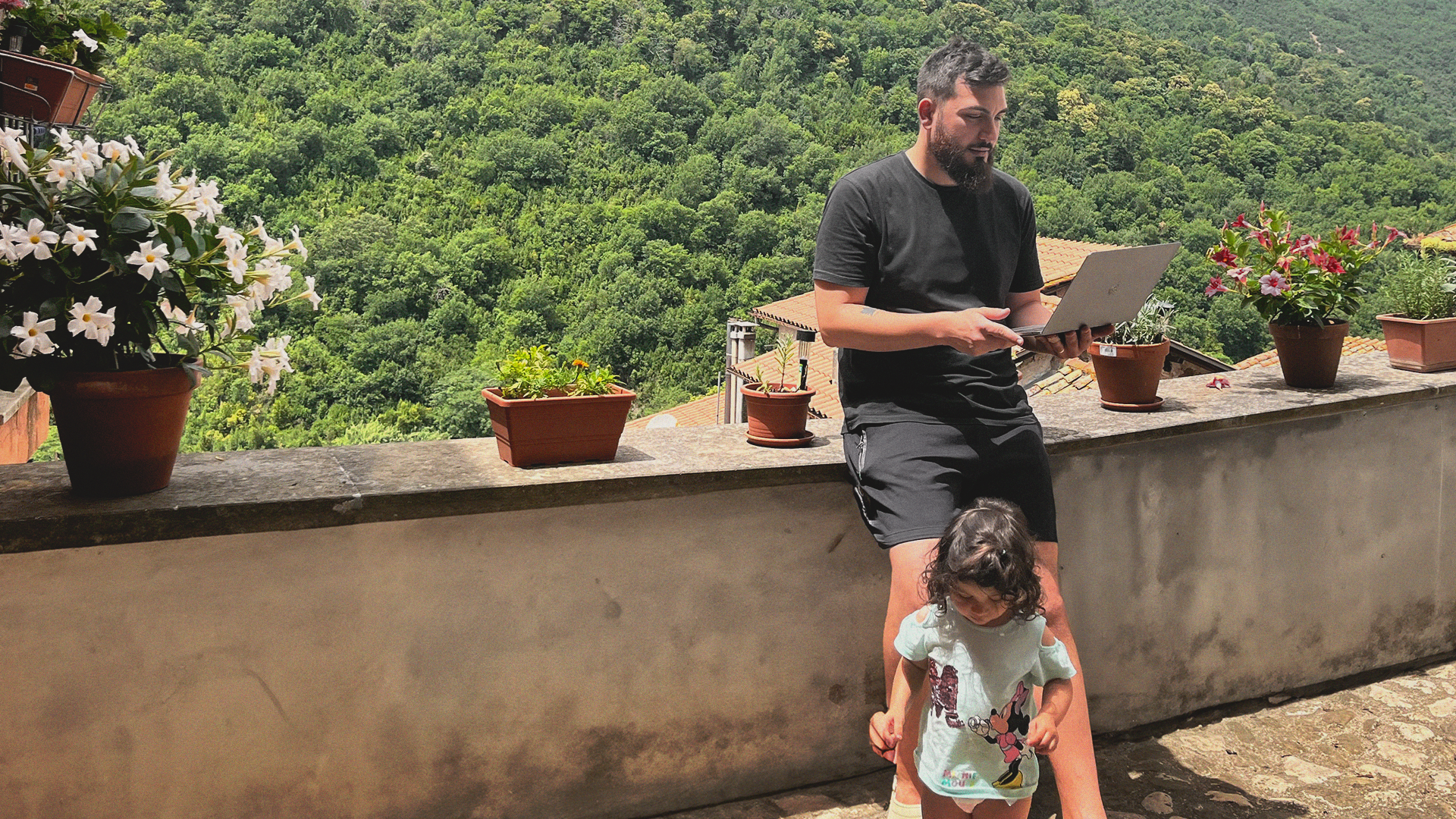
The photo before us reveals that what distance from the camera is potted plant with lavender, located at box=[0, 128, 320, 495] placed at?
1401mm

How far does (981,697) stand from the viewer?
1.52 metres

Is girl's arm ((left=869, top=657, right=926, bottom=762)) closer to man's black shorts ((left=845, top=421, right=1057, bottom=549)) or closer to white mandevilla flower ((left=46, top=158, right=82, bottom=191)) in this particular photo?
man's black shorts ((left=845, top=421, right=1057, bottom=549))

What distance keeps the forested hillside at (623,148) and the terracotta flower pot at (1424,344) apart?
26203mm

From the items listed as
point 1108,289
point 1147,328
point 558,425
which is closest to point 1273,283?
point 1147,328

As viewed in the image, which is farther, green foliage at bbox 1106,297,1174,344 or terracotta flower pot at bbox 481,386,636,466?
green foliage at bbox 1106,297,1174,344

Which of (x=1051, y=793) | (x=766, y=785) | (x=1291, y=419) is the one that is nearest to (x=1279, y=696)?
(x=1291, y=419)

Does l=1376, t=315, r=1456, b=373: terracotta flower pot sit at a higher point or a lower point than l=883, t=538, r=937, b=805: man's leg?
higher

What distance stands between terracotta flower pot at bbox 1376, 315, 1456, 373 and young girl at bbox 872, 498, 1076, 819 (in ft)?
6.36

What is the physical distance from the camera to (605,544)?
6.10 ft

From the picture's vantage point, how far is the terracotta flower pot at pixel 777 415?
2.06 m

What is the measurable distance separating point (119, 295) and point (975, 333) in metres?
1.22

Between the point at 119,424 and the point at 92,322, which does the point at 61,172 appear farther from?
the point at 119,424

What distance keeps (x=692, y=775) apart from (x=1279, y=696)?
154 centimetres

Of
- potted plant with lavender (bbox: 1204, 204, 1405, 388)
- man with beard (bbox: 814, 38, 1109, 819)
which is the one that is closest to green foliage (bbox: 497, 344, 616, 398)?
man with beard (bbox: 814, 38, 1109, 819)
